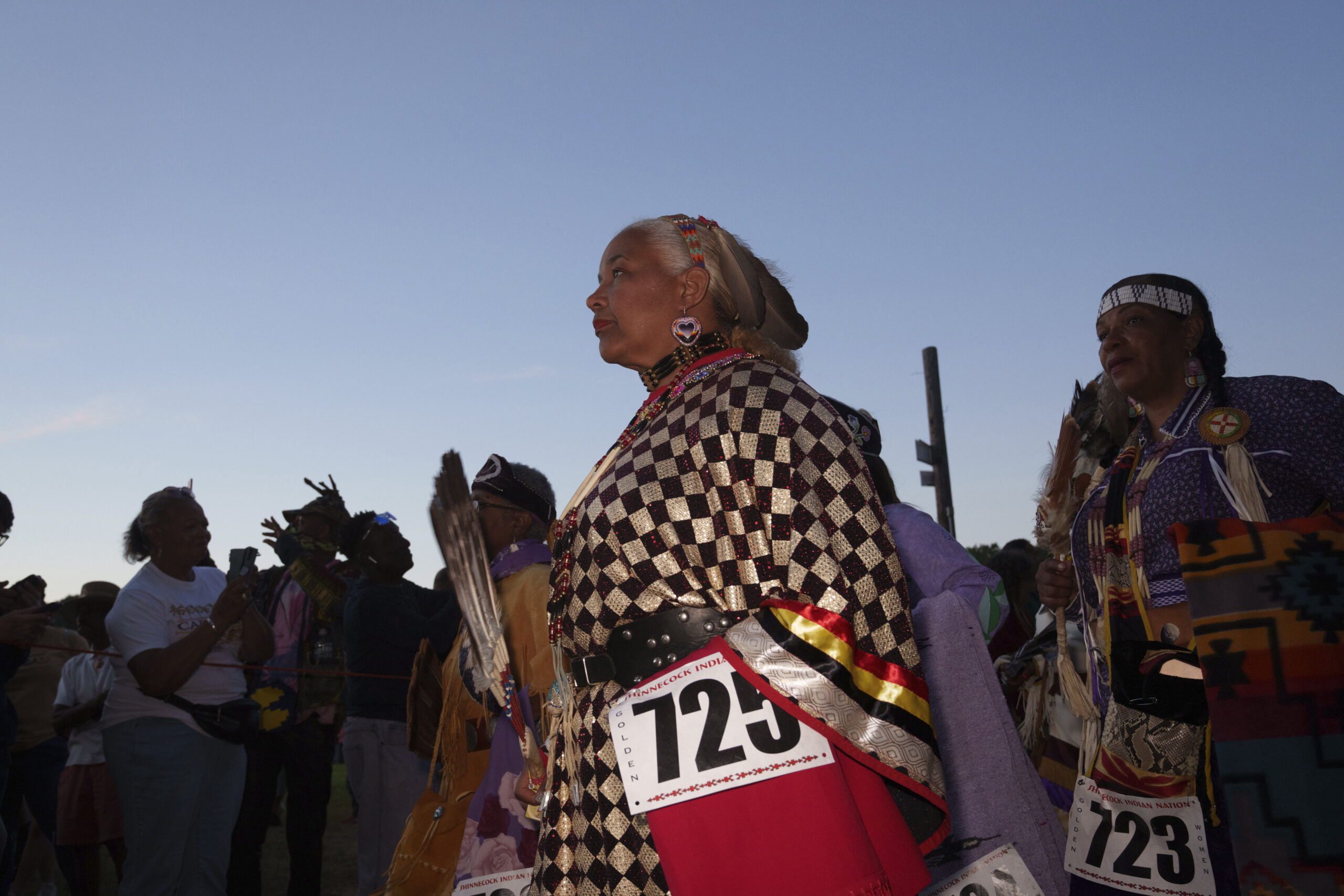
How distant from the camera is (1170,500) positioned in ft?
9.92

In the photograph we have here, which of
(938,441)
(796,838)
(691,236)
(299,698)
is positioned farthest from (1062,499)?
(938,441)

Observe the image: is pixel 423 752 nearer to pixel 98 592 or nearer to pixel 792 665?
pixel 792 665

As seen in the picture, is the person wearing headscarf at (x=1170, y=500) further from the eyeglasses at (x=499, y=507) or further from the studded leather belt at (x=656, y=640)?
the eyeglasses at (x=499, y=507)

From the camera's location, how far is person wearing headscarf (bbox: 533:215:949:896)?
1.53m

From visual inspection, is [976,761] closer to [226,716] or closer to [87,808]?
[226,716]

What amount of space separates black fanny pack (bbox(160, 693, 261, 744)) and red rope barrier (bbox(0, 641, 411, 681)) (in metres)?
0.18

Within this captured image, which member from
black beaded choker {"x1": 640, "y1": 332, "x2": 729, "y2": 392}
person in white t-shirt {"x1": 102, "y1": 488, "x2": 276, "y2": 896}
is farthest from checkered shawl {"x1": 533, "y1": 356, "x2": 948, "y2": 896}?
person in white t-shirt {"x1": 102, "y1": 488, "x2": 276, "y2": 896}

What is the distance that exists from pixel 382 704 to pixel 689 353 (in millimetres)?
4033

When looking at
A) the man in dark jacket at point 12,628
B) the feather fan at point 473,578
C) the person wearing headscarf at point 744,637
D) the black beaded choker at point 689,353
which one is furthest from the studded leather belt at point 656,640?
the man in dark jacket at point 12,628

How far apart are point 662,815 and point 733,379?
2.45 feet

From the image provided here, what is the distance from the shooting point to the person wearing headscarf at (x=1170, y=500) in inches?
110

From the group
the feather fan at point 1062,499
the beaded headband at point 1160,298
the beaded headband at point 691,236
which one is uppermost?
the beaded headband at point 1160,298

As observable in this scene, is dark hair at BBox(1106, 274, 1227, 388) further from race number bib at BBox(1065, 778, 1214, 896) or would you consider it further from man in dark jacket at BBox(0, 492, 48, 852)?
man in dark jacket at BBox(0, 492, 48, 852)

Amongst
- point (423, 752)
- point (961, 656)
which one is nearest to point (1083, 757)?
point (961, 656)
